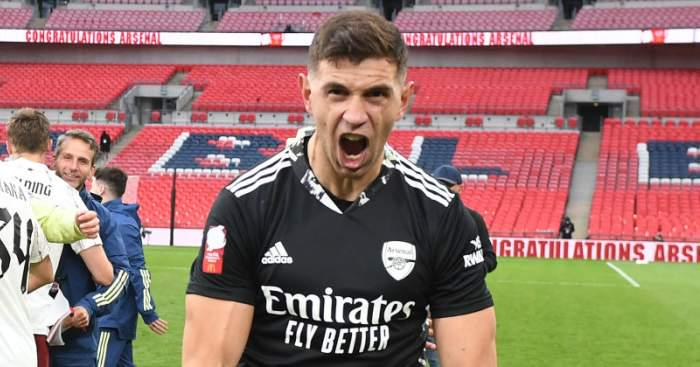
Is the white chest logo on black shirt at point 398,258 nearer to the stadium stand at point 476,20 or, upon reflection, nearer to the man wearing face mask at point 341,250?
the man wearing face mask at point 341,250

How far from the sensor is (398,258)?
3.07m

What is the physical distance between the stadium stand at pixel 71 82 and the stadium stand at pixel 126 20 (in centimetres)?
222

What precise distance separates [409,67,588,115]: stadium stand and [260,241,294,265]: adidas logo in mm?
42915

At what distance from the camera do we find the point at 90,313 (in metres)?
5.57

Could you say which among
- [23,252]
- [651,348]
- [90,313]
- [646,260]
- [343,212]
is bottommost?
[646,260]

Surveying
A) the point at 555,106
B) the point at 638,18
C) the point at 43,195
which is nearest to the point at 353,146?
the point at 43,195

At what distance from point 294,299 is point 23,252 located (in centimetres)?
158

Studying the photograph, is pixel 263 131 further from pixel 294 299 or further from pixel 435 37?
pixel 294 299

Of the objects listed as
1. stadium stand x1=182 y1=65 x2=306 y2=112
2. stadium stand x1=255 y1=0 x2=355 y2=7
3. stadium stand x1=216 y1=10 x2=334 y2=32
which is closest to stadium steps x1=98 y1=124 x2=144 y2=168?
stadium stand x1=182 y1=65 x2=306 y2=112

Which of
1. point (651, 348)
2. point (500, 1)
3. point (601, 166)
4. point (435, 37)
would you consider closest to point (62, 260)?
point (651, 348)

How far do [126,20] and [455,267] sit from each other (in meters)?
52.5

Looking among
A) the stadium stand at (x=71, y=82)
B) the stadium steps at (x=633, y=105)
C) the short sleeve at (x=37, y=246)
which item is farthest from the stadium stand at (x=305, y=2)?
the short sleeve at (x=37, y=246)

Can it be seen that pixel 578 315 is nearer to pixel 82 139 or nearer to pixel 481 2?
pixel 82 139

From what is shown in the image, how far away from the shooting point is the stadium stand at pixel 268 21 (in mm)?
51059
